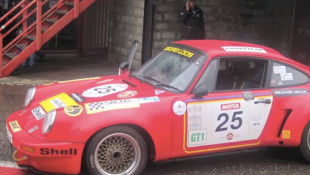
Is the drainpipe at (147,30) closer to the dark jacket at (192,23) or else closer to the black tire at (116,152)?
the dark jacket at (192,23)

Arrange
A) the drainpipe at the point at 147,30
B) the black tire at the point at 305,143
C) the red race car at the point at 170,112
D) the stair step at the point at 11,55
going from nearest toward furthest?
the red race car at the point at 170,112 → the black tire at the point at 305,143 → the stair step at the point at 11,55 → the drainpipe at the point at 147,30

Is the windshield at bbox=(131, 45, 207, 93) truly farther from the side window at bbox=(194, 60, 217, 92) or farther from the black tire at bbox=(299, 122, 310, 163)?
the black tire at bbox=(299, 122, 310, 163)

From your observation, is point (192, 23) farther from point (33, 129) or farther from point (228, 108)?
point (33, 129)

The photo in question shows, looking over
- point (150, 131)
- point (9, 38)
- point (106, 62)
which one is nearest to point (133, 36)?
point (106, 62)

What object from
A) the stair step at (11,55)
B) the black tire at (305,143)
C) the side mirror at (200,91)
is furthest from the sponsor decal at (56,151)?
the stair step at (11,55)

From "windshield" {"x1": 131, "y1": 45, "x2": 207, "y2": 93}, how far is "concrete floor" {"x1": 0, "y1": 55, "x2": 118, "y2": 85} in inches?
174

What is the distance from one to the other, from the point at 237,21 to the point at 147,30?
8.68 ft

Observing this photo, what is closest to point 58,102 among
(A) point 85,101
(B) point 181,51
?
(A) point 85,101

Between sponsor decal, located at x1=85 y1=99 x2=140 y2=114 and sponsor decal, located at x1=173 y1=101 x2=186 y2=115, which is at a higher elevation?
sponsor decal, located at x1=85 y1=99 x2=140 y2=114

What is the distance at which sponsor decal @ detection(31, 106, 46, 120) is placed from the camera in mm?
4543

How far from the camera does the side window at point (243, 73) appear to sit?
505cm

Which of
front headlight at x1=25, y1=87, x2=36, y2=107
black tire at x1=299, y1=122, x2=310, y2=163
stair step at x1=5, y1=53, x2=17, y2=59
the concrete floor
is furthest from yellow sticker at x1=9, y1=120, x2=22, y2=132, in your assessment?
stair step at x1=5, y1=53, x2=17, y2=59

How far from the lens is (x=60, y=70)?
10.8 meters

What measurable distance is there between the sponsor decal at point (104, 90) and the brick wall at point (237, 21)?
18.8ft
